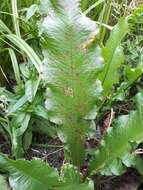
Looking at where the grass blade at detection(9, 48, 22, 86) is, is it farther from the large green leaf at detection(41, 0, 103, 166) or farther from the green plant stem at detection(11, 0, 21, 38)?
the large green leaf at detection(41, 0, 103, 166)

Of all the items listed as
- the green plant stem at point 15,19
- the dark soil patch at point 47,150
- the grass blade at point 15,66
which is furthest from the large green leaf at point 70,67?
the green plant stem at point 15,19

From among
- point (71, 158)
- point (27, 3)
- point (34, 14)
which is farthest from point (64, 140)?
point (27, 3)

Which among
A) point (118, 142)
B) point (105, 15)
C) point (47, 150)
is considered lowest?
point (47, 150)

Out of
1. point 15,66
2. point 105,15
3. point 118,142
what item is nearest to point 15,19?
point 15,66

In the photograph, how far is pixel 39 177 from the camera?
135 cm

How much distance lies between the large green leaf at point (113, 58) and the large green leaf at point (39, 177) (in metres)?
0.39

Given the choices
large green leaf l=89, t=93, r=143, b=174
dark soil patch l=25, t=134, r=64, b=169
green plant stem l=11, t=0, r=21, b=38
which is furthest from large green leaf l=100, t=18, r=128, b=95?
green plant stem l=11, t=0, r=21, b=38

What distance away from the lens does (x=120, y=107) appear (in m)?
1.75

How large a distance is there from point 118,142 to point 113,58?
0.34m

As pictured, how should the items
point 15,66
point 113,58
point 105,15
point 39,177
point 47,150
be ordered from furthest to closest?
point 105,15 → point 15,66 → point 47,150 → point 113,58 → point 39,177

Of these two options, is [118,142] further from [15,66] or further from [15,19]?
[15,19]

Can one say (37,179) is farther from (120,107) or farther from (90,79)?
(120,107)

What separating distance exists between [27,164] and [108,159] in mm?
272

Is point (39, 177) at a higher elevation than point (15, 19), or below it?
below
